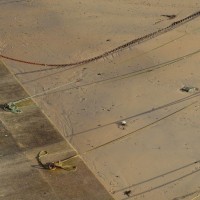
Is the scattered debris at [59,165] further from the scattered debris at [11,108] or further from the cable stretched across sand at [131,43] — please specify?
the cable stretched across sand at [131,43]

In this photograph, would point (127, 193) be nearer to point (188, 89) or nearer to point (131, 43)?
point (188, 89)

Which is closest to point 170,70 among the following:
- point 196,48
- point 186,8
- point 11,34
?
point 196,48

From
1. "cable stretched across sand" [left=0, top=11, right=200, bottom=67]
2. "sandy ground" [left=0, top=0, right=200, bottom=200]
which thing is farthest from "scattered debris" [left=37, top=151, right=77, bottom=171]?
"cable stretched across sand" [left=0, top=11, right=200, bottom=67]

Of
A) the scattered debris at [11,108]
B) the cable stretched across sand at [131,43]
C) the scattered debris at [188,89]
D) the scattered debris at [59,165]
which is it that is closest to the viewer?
the scattered debris at [59,165]

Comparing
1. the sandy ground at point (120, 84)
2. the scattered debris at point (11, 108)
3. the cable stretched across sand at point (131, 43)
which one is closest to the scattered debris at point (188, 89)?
the sandy ground at point (120, 84)

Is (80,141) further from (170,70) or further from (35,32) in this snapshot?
(35,32)

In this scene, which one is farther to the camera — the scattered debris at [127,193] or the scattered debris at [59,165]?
the scattered debris at [59,165]

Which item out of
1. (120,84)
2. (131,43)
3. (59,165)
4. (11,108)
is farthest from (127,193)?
(131,43)

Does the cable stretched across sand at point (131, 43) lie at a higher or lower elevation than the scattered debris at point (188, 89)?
higher

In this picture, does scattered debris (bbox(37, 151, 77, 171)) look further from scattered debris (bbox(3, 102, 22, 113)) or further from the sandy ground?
scattered debris (bbox(3, 102, 22, 113))
